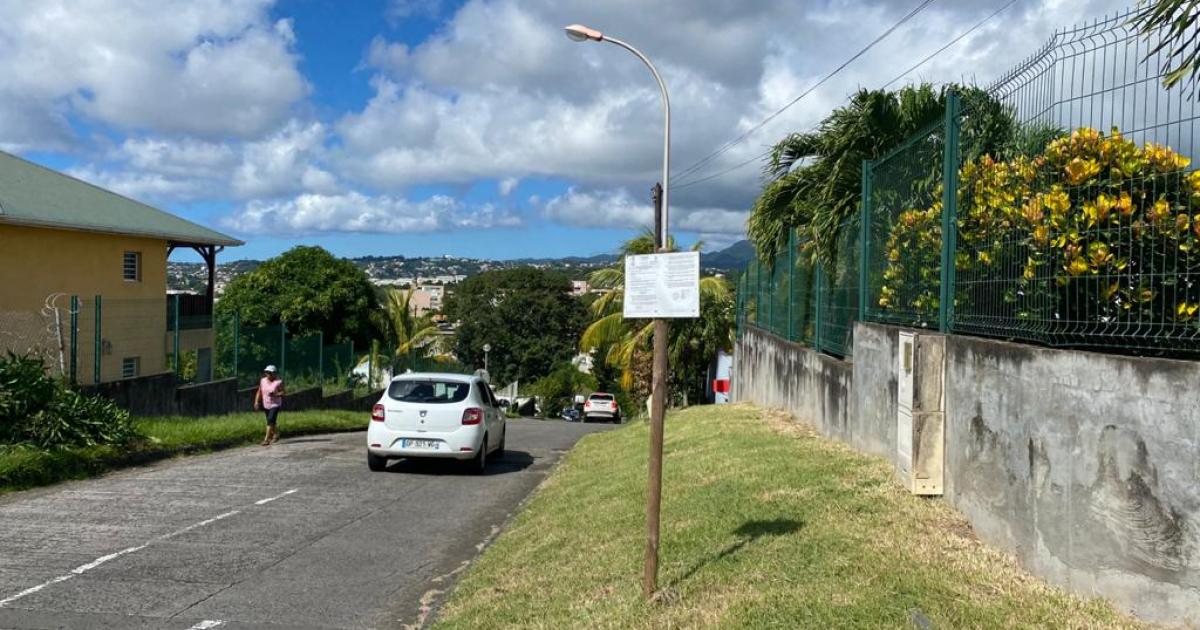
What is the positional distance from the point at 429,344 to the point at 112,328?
139 ft

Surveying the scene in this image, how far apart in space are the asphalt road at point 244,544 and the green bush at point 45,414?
36.0 inches

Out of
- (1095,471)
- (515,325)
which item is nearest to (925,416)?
(1095,471)

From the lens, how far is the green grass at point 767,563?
4.94 metres

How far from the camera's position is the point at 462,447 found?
13.8 m

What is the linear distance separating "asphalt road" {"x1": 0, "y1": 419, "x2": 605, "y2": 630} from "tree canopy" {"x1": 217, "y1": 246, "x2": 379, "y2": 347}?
963 inches

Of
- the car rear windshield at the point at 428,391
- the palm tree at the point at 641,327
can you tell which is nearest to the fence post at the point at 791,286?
the car rear windshield at the point at 428,391

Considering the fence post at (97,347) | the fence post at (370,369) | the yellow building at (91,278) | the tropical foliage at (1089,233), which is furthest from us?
the fence post at (370,369)

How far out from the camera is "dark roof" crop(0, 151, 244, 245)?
22.1 metres

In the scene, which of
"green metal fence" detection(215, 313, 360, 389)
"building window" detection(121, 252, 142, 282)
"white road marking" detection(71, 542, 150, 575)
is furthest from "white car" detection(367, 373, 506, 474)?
"building window" detection(121, 252, 142, 282)

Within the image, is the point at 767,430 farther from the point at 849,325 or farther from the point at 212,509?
the point at 212,509

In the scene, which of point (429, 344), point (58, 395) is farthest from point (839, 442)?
point (429, 344)

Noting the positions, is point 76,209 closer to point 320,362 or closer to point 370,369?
point 320,362

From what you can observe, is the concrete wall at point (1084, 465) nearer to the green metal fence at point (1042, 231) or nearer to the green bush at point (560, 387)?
the green metal fence at point (1042, 231)

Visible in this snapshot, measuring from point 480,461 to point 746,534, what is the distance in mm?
8104
